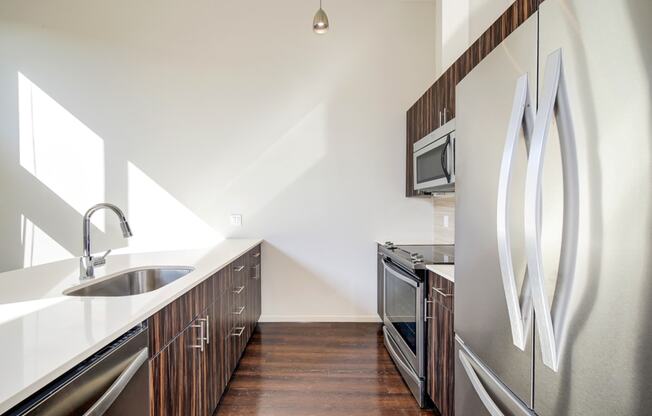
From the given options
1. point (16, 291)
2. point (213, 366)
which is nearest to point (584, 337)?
point (213, 366)

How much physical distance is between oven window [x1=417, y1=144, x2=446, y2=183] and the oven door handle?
0.69m

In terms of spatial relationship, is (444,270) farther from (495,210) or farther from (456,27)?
(456,27)

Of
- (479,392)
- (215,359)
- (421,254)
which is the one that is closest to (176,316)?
(215,359)

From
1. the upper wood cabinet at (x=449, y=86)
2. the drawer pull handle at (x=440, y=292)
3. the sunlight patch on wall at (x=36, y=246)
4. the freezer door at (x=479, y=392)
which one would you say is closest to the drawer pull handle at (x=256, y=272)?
the upper wood cabinet at (x=449, y=86)

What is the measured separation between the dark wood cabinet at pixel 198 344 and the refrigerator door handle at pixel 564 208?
1.15m

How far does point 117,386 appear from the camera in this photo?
924 mm

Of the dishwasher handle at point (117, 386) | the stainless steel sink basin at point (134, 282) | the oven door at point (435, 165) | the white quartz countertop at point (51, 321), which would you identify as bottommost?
the dishwasher handle at point (117, 386)

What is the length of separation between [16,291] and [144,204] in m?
2.15

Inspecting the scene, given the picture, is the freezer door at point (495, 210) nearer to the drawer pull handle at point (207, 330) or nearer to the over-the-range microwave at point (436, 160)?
the over-the-range microwave at point (436, 160)

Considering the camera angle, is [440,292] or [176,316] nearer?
[176,316]

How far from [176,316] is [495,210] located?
123cm

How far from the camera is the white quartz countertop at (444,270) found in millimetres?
1637

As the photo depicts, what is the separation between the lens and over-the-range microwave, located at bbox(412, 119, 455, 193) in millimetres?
2023

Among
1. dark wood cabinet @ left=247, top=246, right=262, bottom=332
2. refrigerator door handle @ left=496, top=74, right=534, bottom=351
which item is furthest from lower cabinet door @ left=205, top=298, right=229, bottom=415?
refrigerator door handle @ left=496, top=74, right=534, bottom=351
